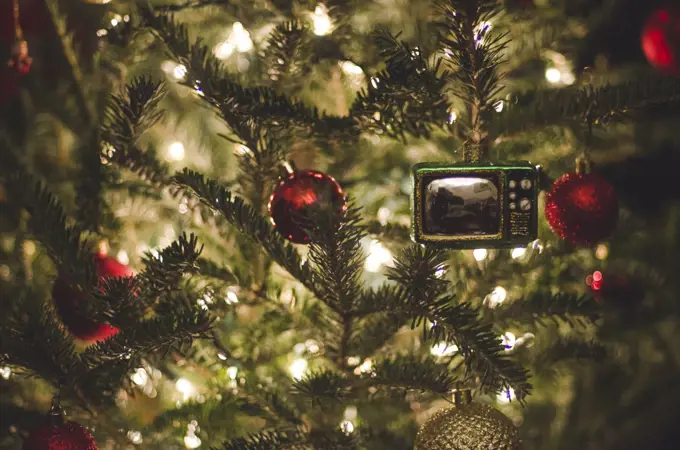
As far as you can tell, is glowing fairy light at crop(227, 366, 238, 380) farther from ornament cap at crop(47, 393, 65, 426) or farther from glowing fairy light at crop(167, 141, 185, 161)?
glowing fairy light at crop(167, 141, 185, 161)

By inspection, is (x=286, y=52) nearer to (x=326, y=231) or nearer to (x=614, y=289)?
(x=326, y=231)

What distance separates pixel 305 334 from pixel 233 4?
1.45 ft

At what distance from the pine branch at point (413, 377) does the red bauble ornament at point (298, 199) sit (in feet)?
0.51

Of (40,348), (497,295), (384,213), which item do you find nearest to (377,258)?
(384,213)

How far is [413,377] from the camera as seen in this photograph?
676mm

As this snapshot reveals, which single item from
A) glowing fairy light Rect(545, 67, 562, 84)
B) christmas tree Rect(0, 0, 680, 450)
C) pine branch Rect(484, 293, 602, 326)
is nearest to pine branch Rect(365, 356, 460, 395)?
christmas tree Rect(0, 0, 680, 450)

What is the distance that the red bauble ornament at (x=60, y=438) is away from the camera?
63 cm

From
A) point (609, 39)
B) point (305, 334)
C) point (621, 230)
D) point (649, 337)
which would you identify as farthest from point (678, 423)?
point (305, 334)

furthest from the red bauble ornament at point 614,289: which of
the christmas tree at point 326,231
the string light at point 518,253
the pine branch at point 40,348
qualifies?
the pine branch at point 40,348

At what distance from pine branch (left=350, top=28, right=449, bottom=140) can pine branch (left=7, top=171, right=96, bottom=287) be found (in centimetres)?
34

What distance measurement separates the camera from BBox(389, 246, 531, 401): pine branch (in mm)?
614

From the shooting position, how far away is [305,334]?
2.64 feet

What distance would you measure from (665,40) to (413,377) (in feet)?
2.51

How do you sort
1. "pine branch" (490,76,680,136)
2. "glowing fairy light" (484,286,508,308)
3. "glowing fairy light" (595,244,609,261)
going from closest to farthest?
"pine branch" (490,76,680,136)
"glowing fairy light" (484,286,508,308)
"glowing fairy light" (595,244,609,261)
